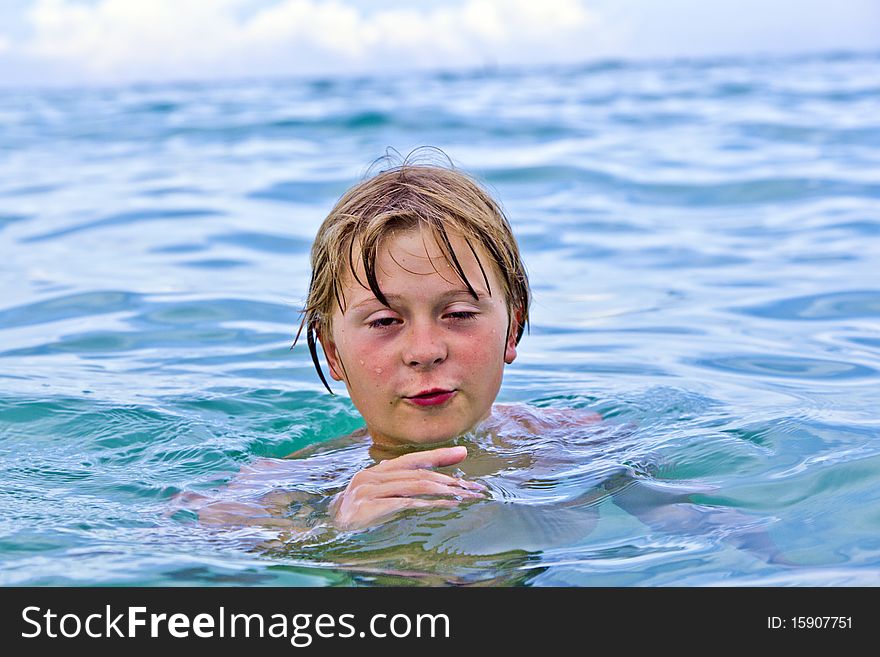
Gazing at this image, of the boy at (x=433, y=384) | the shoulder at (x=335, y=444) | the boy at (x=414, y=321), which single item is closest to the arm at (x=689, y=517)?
the boy at (x=433, y=384)

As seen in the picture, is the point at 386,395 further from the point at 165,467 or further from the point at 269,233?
the point at 269,233

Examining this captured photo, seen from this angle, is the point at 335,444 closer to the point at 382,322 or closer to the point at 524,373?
the point at 382,322

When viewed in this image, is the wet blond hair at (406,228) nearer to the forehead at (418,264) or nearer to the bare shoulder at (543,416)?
the forehead at (418,264)

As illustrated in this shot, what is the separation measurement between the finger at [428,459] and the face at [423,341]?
30 cm

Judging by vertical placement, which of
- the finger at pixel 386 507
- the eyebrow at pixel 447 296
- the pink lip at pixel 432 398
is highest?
the eyebrow at pixel 447 296

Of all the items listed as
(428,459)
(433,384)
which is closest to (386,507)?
(428,459)

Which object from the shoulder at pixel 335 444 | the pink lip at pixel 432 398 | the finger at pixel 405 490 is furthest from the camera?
the shoulder at pixel 335 444

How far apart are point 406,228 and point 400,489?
2.71 ft

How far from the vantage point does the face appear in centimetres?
326

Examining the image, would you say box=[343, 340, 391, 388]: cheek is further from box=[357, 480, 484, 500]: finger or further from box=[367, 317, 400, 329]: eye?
box=[357, 480, 484, 500]: finger

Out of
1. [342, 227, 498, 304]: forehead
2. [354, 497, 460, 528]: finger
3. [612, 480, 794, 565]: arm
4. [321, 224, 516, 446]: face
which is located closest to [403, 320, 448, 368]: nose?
[321, 224, 516, 446]: face

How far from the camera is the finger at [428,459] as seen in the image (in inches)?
118

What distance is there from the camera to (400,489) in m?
2.94
